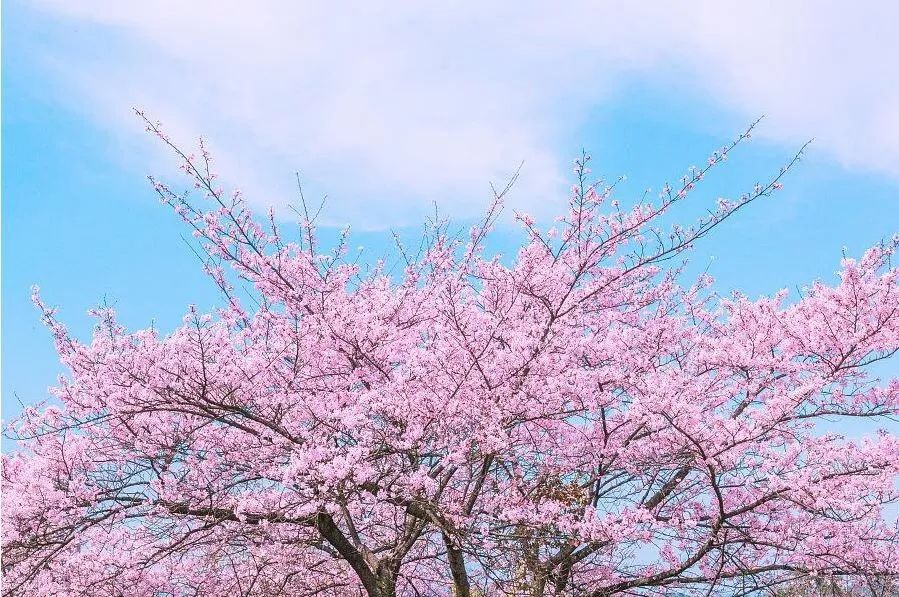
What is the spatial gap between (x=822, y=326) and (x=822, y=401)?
2.52 feet

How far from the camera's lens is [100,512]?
25.3ft

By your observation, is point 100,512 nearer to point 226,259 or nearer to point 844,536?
point 226,259

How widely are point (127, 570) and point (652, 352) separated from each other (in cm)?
618

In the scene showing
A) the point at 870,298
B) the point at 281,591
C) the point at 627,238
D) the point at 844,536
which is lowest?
the point at 844,536

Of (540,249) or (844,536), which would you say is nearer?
(844,536)

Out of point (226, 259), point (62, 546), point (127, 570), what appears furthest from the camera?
point (226, 259)

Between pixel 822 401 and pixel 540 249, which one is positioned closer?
pixel 822 401

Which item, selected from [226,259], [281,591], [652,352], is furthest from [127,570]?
[652,352]

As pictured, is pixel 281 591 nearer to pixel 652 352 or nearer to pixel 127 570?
pixel 127 570

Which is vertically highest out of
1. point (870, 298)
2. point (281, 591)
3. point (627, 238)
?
point (627, 238)

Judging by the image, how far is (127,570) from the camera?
314 inches

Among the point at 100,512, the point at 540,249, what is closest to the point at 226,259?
the point at 100,512

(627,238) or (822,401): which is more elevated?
(627,238)

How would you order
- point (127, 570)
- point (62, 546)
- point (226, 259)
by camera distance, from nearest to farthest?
point (62, 546)
point (127, 570)
point (226, 259)
